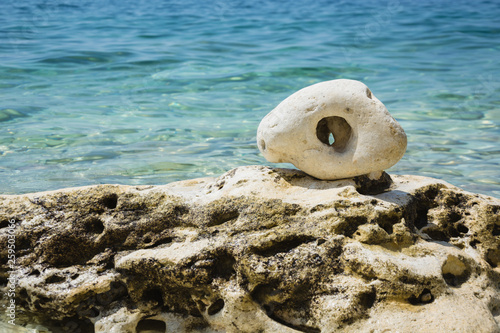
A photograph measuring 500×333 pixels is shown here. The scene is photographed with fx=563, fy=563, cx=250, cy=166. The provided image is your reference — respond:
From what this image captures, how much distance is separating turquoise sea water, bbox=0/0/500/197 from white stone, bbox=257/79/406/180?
2555 millimetres

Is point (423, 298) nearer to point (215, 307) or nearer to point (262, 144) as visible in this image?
point (215, 307)

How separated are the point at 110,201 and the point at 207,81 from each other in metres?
7.31

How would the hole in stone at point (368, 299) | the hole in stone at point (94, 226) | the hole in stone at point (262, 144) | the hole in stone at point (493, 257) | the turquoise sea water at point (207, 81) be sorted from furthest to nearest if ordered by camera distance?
the turquoise sea water at point (207, 81) < the hole in stone at point (262, 144) < the hole in stone at point (493, 257) < the hole in stone at point (94, 226) < the hole in stone at point (368, 299)

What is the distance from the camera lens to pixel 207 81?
10414mm

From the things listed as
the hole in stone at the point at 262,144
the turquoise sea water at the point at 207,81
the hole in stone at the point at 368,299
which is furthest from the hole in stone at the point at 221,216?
the turquoise sea water at the point at 207,81

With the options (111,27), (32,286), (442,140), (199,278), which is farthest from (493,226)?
(111,27)

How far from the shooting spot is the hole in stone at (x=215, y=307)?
2.94m

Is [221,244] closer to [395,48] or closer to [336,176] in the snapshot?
[336,176]

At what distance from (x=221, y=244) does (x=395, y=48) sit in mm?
11844

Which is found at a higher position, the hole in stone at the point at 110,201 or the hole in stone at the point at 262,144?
the hole in stone at the point at 262,144

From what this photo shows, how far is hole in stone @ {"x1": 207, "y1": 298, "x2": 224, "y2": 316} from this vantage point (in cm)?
294

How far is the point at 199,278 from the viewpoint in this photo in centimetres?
290

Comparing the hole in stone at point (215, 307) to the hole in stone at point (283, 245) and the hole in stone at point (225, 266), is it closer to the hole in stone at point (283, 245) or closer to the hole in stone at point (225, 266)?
the hole in stone at point (225, 266)

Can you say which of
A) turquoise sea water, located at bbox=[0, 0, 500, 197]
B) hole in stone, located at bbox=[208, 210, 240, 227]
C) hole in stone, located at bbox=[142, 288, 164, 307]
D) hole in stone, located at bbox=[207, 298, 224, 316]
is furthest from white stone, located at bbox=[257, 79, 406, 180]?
turquoise sea water, located at bbox=[0, 0, 500, 197]
